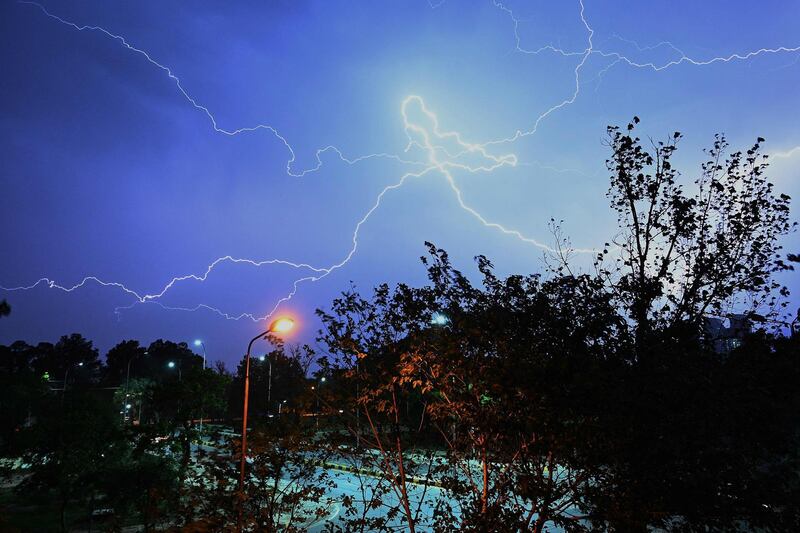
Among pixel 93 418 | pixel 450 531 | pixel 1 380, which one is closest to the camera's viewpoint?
pixel 450 531

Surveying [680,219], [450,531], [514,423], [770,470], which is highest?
[680,219]

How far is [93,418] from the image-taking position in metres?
18.8

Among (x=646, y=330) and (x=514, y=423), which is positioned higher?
(x=646, y=330)

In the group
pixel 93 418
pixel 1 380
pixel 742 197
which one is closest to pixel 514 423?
pixel 742 197

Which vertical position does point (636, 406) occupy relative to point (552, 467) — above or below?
above

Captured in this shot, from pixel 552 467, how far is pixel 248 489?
22.0ft

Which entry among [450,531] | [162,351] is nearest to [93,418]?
[450,531]

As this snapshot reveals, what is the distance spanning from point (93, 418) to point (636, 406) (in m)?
20.3

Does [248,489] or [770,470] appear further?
[248,489]

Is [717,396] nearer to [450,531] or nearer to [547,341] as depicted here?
[547,341]

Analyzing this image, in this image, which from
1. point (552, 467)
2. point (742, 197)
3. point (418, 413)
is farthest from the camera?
point (418, 413)

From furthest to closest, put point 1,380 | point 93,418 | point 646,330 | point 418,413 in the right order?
1. point 1,380
2. point 418,413
3. point 93,418
4. point 646,330

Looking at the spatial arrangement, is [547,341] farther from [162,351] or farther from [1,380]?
[162,351]

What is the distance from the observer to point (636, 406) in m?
6.56
